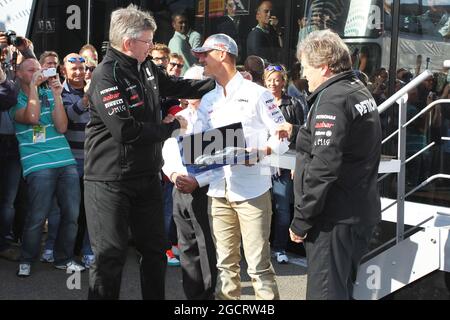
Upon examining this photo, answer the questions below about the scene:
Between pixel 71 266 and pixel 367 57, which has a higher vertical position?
pixel 367 57

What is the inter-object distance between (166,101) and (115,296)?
2225 millimetres

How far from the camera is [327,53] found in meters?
3.71

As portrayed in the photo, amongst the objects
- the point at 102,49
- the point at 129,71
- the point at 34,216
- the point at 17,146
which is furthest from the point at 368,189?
the point at 102,49

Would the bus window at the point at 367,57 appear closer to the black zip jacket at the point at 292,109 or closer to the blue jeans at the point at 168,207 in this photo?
the black zip jacket at the point at 292,109

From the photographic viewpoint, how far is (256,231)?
4.38 metres

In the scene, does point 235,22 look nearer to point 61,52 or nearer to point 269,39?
point 269,39

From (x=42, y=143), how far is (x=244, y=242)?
227cm

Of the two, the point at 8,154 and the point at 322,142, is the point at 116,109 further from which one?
the point at 8,154

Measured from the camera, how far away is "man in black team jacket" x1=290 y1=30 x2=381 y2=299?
11.8ft

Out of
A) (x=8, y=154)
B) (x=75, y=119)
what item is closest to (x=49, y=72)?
(x=75, y=119)

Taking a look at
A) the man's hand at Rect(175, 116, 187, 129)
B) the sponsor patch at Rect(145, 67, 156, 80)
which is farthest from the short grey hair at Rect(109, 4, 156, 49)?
the man's hand at Rect(175, 116, 187, 129)

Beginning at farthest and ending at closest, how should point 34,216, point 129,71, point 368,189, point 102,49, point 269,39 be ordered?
point 102,49, point 269,39, point 34,216, point 129,71, point 368,189

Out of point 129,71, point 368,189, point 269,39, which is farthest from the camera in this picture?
point 269,39

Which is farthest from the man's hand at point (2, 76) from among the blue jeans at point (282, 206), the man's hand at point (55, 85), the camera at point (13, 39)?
the blue jeans at point (282, 206)
